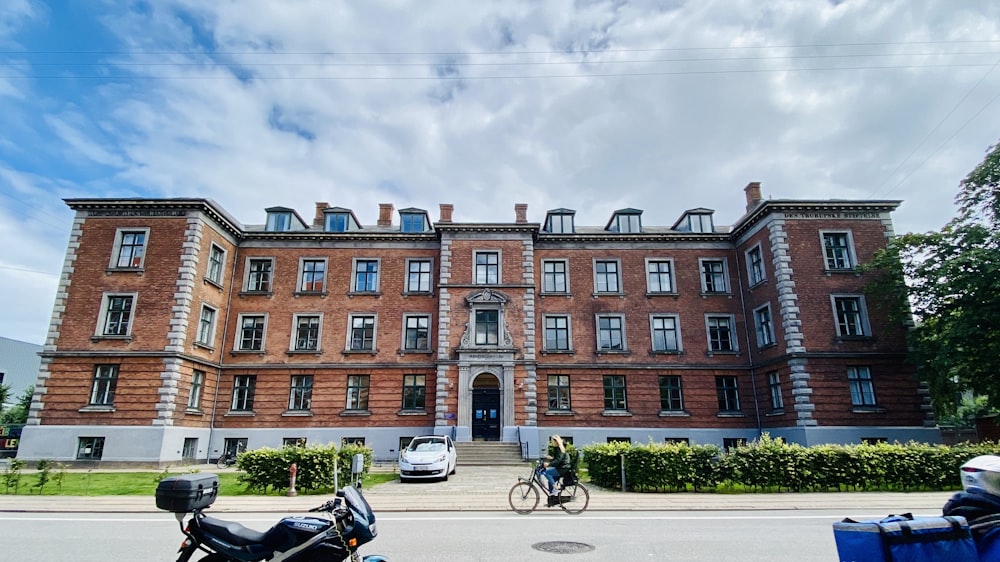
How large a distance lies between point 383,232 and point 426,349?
7245 millimetres

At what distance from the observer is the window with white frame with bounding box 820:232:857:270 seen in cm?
2617

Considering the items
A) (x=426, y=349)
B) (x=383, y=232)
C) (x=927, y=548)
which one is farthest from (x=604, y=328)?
(x=927, y=548)

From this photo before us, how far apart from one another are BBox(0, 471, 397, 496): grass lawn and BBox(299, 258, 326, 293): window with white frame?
37.1ft

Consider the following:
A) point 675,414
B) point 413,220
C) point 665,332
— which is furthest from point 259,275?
point 675,414

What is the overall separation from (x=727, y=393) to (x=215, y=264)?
28.5 meters

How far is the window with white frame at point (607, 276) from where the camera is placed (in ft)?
98.6

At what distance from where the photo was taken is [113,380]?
24.4 m

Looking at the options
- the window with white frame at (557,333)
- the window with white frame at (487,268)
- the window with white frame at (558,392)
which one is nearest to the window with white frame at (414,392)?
the window with white frame at (487,268)

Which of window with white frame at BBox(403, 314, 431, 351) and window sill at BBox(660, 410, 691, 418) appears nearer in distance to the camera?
window sill at BBox(660, 410, 691, 418)

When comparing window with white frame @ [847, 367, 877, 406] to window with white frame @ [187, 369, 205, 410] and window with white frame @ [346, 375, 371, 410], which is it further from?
window with white frame @ [187, 369, 205, 410]

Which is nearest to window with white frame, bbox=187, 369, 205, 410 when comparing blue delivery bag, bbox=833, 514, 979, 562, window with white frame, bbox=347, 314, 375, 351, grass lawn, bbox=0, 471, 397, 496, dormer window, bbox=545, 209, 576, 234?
grass lawn, bbox=0, 471, 397, 496

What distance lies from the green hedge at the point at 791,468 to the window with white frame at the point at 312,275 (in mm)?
20081

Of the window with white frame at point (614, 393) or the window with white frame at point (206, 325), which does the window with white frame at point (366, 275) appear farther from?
the window with white frame at point (614, 393)

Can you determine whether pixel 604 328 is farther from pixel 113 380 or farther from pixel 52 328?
pixel 52 328
